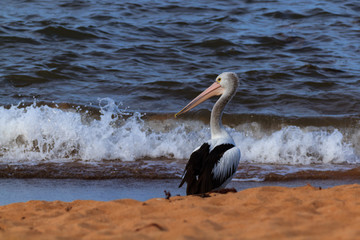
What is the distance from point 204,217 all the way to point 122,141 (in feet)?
13.8

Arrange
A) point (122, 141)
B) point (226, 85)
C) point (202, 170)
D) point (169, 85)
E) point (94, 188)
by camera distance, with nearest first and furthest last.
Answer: point (202, 170)
point (226, 85)
point (94, 188)
point (122, 141)
point (169, 85)

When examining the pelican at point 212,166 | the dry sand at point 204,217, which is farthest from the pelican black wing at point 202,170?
the dry sand at point 204,217

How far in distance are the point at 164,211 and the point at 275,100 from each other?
6.29m

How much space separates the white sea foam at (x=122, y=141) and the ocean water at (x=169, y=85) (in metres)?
0.02

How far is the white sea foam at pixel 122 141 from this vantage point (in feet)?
23.3

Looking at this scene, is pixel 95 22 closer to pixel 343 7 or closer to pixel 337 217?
pixel 343 7

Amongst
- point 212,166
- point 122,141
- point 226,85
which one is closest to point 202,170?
point 212,166

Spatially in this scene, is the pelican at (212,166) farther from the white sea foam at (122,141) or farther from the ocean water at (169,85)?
the white sea foam at (122,141)

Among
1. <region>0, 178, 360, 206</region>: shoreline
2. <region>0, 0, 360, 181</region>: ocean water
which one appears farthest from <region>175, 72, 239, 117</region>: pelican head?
<region>0, 0, 360, 181</region>: ocean water

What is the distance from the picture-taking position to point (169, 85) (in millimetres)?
9914

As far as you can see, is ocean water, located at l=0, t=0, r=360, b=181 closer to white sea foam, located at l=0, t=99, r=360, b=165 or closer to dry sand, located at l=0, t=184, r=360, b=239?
white sea foam, located at l=0, t=99, r=360, b=165

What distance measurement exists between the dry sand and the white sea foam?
294 centimetres

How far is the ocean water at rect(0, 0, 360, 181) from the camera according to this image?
7066 millimetres

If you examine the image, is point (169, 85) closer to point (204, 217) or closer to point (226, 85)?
point (226, 85)
